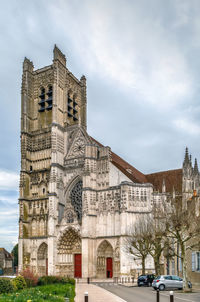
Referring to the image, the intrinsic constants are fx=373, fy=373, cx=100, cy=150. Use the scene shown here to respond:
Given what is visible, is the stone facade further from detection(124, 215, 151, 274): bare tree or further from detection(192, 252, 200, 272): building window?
detection(192, 252, 200, 272): building window

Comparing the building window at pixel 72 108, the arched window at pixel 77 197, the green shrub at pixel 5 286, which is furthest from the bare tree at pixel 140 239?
the building window at pixel 72 108

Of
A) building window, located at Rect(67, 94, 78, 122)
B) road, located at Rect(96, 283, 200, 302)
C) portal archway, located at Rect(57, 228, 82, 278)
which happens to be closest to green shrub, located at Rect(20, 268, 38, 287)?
road, located at Rect(96, 283, 200, 302)

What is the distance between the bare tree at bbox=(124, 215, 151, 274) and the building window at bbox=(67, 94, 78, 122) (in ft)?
62.6

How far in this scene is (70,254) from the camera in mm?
43531

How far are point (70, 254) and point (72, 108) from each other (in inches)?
790

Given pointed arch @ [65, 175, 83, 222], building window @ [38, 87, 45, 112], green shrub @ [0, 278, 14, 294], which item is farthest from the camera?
building window @ [38, 87, 45, 112]

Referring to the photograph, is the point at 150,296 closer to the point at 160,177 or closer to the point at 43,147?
the point at 43,147

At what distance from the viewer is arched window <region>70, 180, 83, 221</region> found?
44.1 metres

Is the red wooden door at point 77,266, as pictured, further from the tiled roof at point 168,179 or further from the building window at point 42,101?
the building window at point 42,101

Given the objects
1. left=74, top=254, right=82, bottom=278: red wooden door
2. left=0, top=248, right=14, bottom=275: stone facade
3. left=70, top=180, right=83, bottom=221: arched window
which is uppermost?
left=70, top=180, right=83, bottom=221: arched window

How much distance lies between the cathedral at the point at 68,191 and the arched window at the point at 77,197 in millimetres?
119

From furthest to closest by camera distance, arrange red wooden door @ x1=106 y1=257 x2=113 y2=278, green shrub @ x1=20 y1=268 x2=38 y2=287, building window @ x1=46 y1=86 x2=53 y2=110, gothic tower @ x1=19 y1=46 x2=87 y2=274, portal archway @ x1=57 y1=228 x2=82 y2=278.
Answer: building window @ x1=46 y1=86 x2=53 y2=110
gothic tower @ x1=19 y1=46 x2=87 y2=274
portal archway @ x1=57 y1=228 x2=82 y2=278
red wooden door @ x1=106 y1=257 x2=113 y2=278
green shrub @ x1=20 y1=268 x2=38 y2=287

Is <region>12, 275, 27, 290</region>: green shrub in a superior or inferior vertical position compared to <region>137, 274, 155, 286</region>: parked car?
superior

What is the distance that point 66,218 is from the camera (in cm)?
4291
